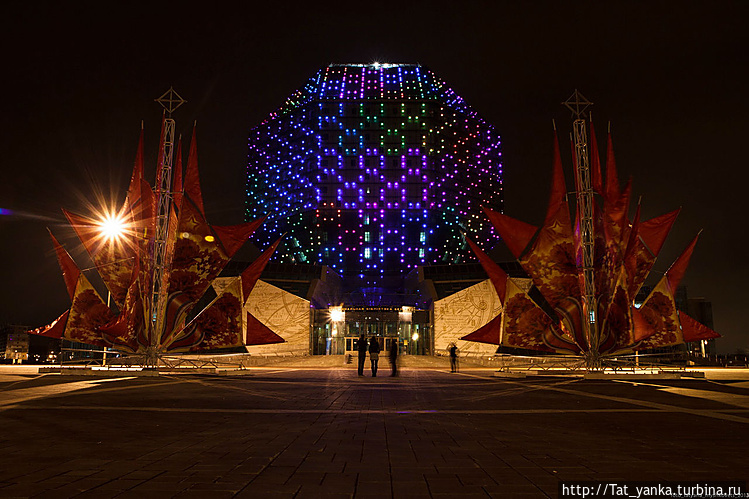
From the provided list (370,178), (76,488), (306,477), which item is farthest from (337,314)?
(76,488)

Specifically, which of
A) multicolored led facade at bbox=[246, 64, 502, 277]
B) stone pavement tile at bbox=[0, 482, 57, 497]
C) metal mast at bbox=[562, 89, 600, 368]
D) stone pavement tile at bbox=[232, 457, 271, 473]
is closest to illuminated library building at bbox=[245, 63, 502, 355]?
multicolored led facade at bbox=[246, 64, 502, 277]

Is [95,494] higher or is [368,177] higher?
[368,177]

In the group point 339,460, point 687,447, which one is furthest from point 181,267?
point 687,447

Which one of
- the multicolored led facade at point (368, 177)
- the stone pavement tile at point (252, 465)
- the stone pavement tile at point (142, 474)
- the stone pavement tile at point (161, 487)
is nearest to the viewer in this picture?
the stone pavement tile at point (161, 487)

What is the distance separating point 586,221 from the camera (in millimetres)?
26094

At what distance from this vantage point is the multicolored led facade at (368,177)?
83.6 meters

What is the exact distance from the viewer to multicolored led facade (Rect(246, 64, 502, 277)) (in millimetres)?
83562

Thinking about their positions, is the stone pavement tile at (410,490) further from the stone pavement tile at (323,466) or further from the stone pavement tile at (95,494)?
the stone pavement tile at (95,494)

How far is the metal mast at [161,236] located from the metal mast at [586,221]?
18971 mm

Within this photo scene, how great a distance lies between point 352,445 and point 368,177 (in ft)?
257

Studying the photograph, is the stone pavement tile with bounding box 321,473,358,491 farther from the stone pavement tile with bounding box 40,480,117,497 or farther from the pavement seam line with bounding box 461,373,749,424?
the pavement seam line with bounding box 461,373,749,424

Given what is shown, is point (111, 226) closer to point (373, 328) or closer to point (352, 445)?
point (352, 445)

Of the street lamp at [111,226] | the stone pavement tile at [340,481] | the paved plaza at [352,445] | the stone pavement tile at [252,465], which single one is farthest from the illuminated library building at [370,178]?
the stone pavement tile at [340,481]

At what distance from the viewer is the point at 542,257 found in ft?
88.1
